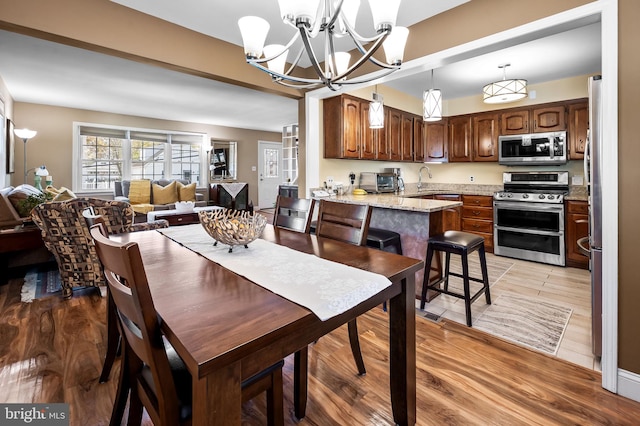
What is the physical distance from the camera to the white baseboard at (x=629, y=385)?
1596 mm

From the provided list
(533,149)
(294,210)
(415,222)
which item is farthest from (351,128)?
(533,149)

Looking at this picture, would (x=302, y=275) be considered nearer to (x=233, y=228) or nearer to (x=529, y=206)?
(x=233, y=228)

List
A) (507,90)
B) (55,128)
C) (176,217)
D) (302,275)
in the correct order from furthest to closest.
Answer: (55,128) → (176,217) → (507,90) → (302,275)

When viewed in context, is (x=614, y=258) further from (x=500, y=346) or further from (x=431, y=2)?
(x=431, y=2)

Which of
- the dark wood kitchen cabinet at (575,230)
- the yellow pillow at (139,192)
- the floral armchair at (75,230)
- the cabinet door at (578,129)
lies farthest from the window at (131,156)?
the dark wood kitchen cabinet at (575,230)

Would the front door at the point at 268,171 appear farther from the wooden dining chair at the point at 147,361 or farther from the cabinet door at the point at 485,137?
the wooden dining chair at the point at 147,361

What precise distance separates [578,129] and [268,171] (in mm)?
7235

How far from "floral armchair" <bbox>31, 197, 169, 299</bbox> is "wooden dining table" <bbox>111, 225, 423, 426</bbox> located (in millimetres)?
1358

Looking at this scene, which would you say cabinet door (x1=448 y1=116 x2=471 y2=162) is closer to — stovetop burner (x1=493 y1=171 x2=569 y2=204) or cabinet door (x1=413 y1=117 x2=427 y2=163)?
cabinet door (x1=413 y1=117 x2=427 y2=163)

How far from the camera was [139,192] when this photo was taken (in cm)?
A: 618

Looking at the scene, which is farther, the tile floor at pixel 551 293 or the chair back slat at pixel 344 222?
the tile floor at pixel 551 293

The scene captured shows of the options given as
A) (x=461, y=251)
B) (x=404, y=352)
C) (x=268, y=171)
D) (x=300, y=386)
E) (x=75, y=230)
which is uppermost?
(x=268, y=171)

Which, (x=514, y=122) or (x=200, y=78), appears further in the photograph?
(x=514, y=122)

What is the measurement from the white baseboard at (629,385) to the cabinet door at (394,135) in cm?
324
